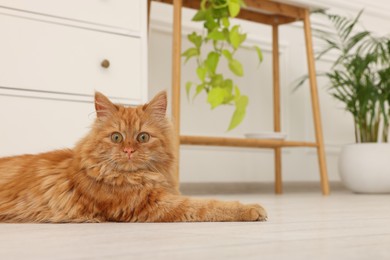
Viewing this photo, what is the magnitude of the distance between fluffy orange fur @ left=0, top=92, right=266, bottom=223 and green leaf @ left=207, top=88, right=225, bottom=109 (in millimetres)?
1028

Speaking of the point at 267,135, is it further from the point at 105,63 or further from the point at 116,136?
the point at 116,136

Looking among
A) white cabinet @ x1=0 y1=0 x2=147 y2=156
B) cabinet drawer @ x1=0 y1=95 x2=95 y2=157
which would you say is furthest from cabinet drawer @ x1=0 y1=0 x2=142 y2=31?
cabinet drawer @ x1=0 y1=95 x2=95 y2=157

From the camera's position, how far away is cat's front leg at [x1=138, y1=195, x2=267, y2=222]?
1.29 metres

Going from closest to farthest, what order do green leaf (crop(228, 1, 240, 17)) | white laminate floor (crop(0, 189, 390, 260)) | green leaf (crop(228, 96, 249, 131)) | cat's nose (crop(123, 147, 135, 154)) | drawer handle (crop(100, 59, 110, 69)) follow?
white laminate floor (crop(0, 189, 390, 260)), cat's nose (crop(123, 147, 135, 154)), drawer handle (crop(100, 59, 110, 69)), green leaf (crop(228, 1, 240, 17)), green leaf (crop(228, 96, 249, 131))

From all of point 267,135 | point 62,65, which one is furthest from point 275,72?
point 62,65

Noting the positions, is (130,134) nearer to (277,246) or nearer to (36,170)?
(36,170)

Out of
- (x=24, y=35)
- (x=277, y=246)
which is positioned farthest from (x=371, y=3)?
(x=277, y=246)

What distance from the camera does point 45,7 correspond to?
6.10 feet

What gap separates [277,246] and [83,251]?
0.28m

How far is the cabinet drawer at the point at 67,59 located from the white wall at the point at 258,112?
826mm

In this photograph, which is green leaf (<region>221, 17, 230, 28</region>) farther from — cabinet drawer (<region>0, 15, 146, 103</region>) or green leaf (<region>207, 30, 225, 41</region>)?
cabinet drawer (<region>0, 15, 146, 103</region>)

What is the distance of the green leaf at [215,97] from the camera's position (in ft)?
7.86

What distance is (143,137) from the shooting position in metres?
1.32

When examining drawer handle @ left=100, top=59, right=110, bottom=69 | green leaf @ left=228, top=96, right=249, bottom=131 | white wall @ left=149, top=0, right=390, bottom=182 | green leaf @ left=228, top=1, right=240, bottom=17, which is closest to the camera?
drawer handle @ left=100, top=59, right=110, bottom=69
